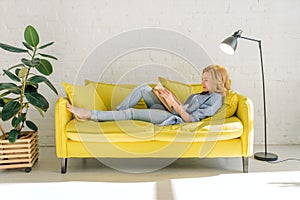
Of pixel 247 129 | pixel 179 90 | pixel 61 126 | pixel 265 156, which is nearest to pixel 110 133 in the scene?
pixel 61 126

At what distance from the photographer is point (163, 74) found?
175 inches

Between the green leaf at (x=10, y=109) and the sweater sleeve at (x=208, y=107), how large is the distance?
144cm

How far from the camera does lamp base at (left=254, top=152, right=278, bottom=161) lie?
3.81m

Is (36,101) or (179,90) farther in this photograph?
(179,90)

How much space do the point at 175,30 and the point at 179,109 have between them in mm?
1177

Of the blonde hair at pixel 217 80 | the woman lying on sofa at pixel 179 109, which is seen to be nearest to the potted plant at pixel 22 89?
the woman lying on sofa at pixel 179 109

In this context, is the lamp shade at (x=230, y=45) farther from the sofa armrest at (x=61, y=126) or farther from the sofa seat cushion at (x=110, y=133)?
the sofa armrest at (x=61, y=126)

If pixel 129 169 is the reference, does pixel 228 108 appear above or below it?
above

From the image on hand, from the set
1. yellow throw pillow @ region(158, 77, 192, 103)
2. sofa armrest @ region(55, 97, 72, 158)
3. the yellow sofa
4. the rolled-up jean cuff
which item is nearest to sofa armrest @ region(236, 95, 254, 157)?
the yellow sofa

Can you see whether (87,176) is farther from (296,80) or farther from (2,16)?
(296,80)

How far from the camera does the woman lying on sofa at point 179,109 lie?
11.5 feet

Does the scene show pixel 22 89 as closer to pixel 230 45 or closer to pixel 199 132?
pixel 199 132

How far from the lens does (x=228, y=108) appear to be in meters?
3.56

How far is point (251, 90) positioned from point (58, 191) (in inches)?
93.2
